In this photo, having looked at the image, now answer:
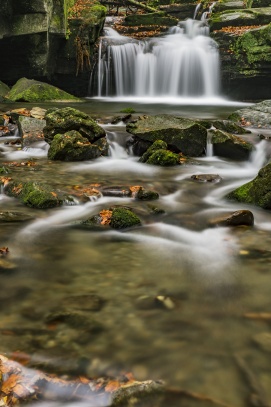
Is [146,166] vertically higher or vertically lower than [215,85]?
lower

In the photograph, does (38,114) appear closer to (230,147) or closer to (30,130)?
(30,130)

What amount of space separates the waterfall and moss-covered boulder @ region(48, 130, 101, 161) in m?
10.3

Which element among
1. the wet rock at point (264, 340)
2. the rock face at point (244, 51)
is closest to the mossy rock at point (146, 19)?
the rock face at point (244, 51)

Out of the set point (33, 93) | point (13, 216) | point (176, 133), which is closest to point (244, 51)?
point (33, 93)

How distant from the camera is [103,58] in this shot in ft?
56.9

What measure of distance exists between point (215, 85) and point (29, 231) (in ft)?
50.7

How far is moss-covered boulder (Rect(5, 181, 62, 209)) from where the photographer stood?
510 cm

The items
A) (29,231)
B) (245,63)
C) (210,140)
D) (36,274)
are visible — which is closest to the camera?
(36,274)

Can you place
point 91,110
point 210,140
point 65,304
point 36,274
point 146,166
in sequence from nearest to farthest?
1. point 65,304
2. point 36,274
3. point 146,166
4. point 210,140
5. point 91,110

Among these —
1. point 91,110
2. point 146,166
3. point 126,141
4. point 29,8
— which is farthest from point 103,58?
point 146,166

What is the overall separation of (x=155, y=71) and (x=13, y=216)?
14664 mm

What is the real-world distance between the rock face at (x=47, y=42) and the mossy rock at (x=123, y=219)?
1196 cm

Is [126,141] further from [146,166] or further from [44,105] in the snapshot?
[44,105]

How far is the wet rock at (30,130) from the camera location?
8.81 metres
